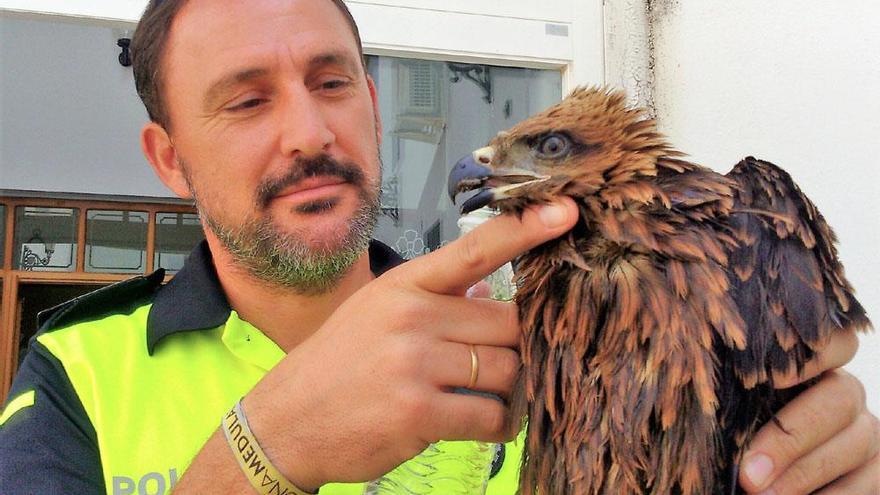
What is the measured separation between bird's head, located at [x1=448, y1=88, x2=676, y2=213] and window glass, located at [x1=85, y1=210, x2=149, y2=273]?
5.21 m

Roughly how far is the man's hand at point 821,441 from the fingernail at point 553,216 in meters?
0.47

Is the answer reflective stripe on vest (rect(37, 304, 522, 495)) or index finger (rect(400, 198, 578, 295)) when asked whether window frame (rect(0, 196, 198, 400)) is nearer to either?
reflective stripe on vest (rect(37, 304, 522, 495))

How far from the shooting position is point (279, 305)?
211 centimetres

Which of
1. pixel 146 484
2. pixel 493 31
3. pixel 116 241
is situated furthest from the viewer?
pixel 116 241

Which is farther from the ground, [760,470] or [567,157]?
[567,157]

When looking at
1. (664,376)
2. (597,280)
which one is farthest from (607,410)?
(597,280)

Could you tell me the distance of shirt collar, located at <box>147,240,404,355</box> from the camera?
1969 millimetres

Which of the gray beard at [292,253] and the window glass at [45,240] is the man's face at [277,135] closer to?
the gray beard at [292,253]

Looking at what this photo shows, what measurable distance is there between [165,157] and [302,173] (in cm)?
68

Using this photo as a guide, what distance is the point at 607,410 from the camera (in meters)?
1.23

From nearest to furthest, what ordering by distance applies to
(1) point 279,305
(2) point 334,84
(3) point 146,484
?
(3) point 146,484, (2) point 334,84, (1) point 279,305

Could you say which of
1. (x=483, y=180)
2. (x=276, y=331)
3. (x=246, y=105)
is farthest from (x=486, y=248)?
(x=276, y=331)

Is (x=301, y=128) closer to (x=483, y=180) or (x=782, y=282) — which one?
(x=483, y=180)

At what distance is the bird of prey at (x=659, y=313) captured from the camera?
1208 mm
